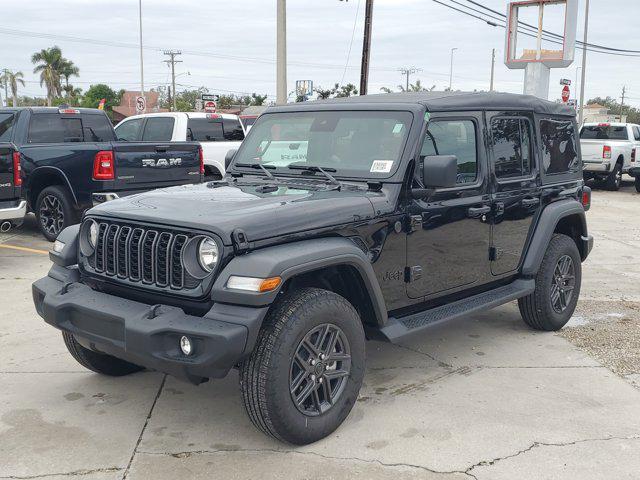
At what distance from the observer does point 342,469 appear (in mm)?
3471

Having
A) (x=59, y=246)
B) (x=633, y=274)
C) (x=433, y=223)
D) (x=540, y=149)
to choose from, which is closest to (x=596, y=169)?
(x=633, y=274)

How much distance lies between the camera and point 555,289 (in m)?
5.75

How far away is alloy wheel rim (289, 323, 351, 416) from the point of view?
11.9 feet

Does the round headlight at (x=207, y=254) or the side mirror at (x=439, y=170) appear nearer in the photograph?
the round headlight at (x=207, y=254)

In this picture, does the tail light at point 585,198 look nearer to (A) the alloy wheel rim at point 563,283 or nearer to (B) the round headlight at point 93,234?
(A) the alloy wheel rim at point 563,283

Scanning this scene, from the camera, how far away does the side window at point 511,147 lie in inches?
200

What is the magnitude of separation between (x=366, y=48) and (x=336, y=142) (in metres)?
17.3

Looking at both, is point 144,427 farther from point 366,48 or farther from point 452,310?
point 366,48

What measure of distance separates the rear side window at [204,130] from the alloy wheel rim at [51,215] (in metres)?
3.30

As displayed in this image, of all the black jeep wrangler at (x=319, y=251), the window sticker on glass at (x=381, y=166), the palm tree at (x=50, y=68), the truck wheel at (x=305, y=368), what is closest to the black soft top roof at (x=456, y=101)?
the black jeep wrangler at (x=319, y=251)

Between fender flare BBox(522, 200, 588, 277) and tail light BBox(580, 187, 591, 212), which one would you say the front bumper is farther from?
tail light BBox(580, 187, 591, 212)

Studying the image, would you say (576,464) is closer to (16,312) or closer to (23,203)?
(16,312)

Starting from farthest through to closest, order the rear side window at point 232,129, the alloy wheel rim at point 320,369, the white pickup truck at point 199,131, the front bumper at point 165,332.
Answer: the rear side window at point 232,129
the white pickup truck at point 199,131
the alloy wheel rim at point 320,369
the front bumper at point 165,332

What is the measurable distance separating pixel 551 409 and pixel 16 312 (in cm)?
466
